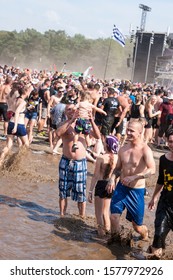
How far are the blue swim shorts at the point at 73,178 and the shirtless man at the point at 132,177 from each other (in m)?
0.92

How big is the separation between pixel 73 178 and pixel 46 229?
823 millimetres

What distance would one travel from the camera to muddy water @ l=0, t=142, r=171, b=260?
6133 millimetres

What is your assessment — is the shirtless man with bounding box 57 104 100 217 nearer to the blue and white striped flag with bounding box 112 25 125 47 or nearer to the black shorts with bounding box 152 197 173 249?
the black shorts with bounding box 152 197 173 249

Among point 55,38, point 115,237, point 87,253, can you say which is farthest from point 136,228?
point 55,38

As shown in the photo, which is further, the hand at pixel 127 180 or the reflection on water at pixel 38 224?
the hand at pixel 127 180

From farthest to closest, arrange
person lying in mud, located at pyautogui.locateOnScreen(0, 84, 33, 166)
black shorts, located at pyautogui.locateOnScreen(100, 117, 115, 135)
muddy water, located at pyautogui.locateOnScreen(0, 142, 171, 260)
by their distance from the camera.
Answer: black shorts, located at pyautogui.locateOnScreen(100, 117, 115, 135) → person lying in mud, located at pyautogui.locateOnScreen(0, 84, 33, 166) → muddy water, located at pyautogui.locateOnScreen(0, 142, 171, 260)

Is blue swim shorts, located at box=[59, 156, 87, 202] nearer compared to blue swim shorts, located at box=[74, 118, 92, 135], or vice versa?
blue swim shorts, located at box=[59, 156, 87, 202]

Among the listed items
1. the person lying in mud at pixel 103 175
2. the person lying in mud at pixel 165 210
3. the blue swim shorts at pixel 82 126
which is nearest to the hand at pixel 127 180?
the person lying in mud at pixel 165 210

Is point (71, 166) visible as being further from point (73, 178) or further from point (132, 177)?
point (132, 177)

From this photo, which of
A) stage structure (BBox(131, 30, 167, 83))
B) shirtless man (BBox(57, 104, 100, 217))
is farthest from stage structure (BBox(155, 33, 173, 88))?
shirtless man (BBox(57, 104, 100, 217))

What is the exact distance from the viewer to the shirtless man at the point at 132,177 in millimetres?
6312

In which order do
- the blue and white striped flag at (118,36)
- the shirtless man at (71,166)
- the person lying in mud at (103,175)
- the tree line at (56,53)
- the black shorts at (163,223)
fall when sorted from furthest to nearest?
the tree line at (56,53) → the blue and white striped flag at (118,36) → the shirtless man at (71,166) → the person lying in mud at (103,175) → the black shorts at (163,223)

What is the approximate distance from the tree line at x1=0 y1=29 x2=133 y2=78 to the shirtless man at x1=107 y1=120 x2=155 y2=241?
97.0m

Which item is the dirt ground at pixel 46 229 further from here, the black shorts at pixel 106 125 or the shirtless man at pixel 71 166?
the black shorts at pixel 106 125
